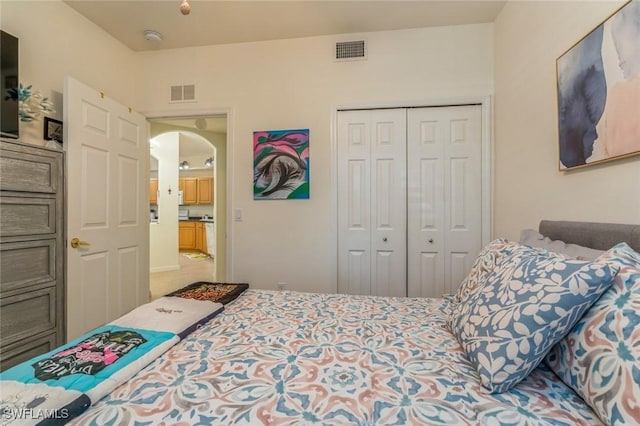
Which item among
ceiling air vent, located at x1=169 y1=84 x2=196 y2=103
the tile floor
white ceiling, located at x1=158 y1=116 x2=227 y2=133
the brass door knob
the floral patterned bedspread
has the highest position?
white ceiling, located at x1=158 y1=116 x2=227 y2=133

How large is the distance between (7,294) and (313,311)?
1816 mm

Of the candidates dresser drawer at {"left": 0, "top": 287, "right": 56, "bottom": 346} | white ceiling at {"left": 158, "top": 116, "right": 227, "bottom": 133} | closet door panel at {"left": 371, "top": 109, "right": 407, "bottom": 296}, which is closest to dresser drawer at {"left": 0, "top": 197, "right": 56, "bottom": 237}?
dresser drawer at {"left": 0, "top": 287, "right": 56, "bottom": 346}

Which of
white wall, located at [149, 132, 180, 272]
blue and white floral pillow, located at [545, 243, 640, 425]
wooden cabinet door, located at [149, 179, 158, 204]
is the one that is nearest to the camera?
blue and white floral pillow, located at [545, 243, 640, 425]

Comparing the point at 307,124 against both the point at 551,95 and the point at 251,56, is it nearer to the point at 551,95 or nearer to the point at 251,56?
the point at 251,56

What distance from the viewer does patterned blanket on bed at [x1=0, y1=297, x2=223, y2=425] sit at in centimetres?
66

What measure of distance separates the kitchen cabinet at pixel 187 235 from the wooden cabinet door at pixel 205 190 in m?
0.77

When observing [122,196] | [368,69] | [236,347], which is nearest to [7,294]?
[122,196]

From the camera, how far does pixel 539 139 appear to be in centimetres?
179

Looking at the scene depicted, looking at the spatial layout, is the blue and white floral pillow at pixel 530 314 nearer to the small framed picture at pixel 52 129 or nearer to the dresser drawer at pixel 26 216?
the dresser drawer at pixel 26 216

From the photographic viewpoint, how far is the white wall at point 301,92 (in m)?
2.48

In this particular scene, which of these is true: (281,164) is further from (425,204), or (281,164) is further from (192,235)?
(192,235)

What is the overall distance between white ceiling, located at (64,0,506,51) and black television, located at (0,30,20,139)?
0.79 m

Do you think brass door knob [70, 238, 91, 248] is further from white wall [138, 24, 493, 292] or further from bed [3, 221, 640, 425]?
bed [3, 221, 640, 425]

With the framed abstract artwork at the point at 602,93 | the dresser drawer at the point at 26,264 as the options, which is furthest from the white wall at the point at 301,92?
the dresser drawer at the point at 26,264
